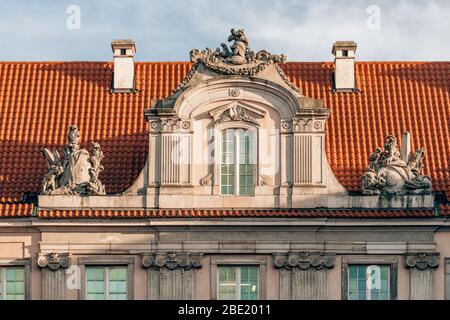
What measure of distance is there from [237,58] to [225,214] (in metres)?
4.52

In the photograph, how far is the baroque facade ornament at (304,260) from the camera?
68.6m

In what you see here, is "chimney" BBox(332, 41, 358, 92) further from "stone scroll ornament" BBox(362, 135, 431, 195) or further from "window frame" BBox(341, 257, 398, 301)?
"window frame" BBox(341, 257, 398, 301)

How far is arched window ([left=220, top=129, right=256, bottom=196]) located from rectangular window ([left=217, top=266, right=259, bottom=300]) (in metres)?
2.21

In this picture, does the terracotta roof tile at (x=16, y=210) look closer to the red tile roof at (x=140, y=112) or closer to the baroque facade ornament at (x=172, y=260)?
the red tile roof at (x=140, y=112)

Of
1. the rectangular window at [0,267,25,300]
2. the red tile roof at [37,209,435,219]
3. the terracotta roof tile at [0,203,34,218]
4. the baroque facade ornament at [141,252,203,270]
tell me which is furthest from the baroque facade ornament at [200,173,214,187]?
the rectangular window at [0,267,25,300]

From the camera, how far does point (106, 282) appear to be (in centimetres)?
6888

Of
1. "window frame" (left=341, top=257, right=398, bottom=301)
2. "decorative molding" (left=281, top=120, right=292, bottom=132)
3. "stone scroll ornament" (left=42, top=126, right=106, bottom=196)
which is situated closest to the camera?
"window frame" (left=341, top=257, right=398, bottom=301)

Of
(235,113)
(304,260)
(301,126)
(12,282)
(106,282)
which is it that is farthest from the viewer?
(235,113)

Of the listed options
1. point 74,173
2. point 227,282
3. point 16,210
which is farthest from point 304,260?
point 16,210

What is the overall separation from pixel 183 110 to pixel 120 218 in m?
3.60

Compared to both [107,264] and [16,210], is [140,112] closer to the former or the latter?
[16,210]

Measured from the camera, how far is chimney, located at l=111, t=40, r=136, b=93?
74.4 metres

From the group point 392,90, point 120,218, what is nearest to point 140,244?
A: point 120,218

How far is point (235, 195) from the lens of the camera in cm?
6925
